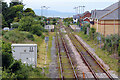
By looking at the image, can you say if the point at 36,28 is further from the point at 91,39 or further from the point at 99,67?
the point at 99,67

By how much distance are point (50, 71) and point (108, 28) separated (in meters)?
19.5

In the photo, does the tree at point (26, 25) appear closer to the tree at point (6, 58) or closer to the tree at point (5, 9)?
the tree at point (5, 9)

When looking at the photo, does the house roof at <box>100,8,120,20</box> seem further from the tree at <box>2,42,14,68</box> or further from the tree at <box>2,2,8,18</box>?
the tree at <box>2,42,14,68</box>

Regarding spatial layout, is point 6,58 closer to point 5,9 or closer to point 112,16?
point 112,16

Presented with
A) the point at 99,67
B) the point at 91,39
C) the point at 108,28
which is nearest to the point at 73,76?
the point at 99,67

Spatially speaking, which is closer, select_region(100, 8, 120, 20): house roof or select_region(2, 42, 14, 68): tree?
select_region(2, 42, 14, 68): tree

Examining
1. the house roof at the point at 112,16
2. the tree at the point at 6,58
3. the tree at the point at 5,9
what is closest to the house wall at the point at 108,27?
the house roof at the point at 112,16

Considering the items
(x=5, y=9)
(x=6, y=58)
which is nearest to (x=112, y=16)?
(x=5, y=9)

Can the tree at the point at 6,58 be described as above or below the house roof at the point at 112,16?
below

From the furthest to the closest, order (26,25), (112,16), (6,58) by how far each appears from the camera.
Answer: (112,16) → (26,25) → (6,58)

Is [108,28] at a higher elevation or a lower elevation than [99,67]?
higher

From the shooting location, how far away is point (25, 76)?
849 centimetres

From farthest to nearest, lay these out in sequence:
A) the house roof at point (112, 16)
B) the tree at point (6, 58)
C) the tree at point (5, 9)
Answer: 1. the tree at point (5, 9)
2. the house roof at point (112, 16)
3. the tree at point (6, 58)

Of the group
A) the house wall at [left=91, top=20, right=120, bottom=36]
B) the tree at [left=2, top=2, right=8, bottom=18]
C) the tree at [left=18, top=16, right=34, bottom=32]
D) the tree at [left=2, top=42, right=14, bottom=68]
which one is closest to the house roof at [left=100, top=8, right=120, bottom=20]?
the house wall at [left=91, top=20, right=120, bottom=36]
